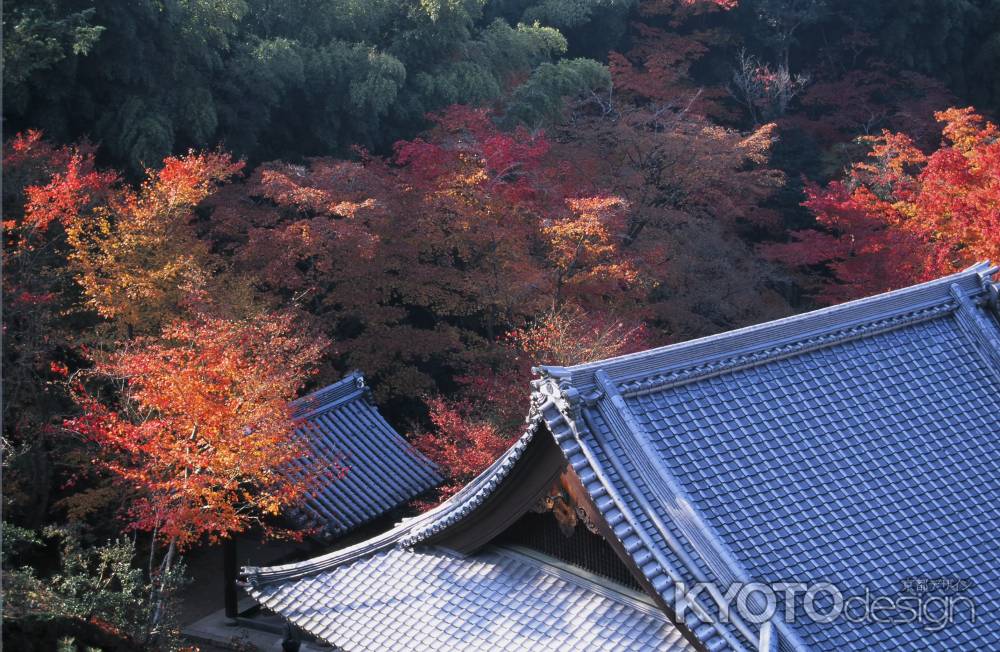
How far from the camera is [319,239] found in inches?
648

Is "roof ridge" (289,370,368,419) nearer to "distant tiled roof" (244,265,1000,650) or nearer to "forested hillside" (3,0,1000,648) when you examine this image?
"forested hillside" (3,0,1000,648)

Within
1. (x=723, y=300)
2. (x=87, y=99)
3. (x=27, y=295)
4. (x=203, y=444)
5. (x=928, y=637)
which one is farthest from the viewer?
(x=723, y=300)

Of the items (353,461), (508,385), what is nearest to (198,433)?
(353,461)

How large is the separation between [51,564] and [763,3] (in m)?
27.0

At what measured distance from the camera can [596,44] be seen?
30.2 m

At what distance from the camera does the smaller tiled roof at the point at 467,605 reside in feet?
24.1

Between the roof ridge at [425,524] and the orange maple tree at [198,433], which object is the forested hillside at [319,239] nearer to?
the orange maple tree at [198,433]

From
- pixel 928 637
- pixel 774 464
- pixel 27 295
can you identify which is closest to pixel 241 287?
pixel 27 295

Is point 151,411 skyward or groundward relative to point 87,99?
groundward

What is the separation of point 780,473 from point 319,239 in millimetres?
10723

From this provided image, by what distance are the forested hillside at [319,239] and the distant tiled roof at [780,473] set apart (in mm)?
3941

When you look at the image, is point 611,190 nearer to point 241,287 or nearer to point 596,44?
point 241,287

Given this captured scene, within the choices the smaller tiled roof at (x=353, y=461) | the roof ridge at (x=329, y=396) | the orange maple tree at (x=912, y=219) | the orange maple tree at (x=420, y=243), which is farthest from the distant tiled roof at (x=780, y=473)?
the orange maple tree at (x=912, y=219)

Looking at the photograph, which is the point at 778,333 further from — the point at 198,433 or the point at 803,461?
the point at 198,433
